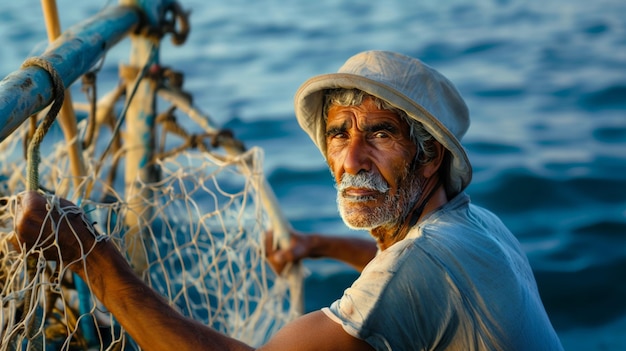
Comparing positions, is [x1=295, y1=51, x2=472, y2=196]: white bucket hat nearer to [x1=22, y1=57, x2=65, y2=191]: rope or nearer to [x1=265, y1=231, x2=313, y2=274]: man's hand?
[x1=22, y1=57, x2=65, y2=191]: rope

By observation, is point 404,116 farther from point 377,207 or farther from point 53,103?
point 53,103

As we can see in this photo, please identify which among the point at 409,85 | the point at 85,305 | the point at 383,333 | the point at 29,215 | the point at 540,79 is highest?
the point at 409,85

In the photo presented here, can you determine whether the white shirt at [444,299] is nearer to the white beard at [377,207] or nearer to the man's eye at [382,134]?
the white beard at [377,207]

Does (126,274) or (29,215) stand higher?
(29,215)

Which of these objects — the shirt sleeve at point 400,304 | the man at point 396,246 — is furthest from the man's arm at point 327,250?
the shirt sleeve at point 400,304

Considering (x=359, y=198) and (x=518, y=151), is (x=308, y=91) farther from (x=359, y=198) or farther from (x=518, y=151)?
(x=518, y=151)

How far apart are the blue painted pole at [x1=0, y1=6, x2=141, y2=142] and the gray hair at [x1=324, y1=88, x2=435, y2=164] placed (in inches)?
27.4

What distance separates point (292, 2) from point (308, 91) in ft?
31.1

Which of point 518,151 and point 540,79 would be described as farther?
point 540,79

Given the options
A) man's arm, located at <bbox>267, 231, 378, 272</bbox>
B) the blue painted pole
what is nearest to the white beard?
the blue painted pole

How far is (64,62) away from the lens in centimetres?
231

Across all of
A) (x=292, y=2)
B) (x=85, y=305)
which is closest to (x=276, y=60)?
(x=292, y=2)

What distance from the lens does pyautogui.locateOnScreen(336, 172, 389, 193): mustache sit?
2244 mm

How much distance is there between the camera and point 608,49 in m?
8.90
